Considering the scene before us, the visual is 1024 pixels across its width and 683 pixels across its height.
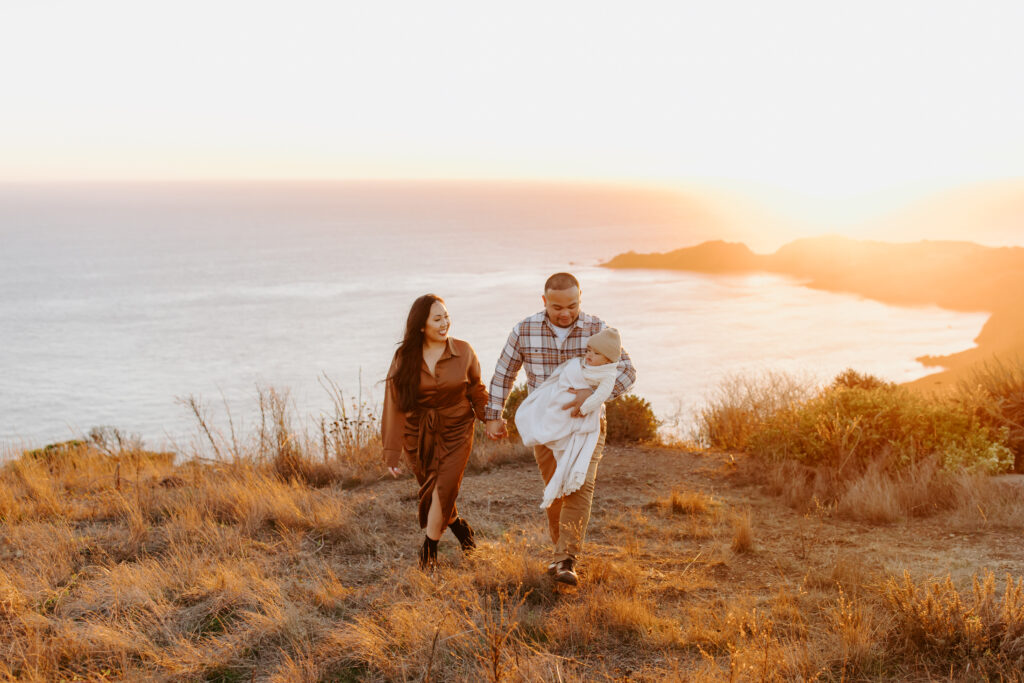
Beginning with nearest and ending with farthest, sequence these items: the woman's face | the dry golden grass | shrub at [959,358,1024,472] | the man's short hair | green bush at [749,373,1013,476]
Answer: the dry golden grass < the man's short hair < the woman's face < green bush at [749,373,1013,476] < shrub at [959,358,1024,472]

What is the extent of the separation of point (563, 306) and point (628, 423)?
515 cm

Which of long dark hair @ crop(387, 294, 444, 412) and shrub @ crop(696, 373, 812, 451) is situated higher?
long dark hair @ crop(387, 294, 444, 412)

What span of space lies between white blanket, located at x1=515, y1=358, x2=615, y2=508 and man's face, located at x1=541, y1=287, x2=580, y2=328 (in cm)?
25

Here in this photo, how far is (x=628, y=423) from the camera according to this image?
29.6ft

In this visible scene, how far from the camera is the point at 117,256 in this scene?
347 feet

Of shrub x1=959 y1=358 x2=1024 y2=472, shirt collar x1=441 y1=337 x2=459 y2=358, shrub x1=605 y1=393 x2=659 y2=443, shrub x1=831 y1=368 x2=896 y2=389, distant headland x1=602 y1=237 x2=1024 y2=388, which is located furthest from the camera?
distant headland x1=602 y1=237 x2=1024 y2=388

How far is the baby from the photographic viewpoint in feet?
13.2

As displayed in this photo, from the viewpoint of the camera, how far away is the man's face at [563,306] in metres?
4.11

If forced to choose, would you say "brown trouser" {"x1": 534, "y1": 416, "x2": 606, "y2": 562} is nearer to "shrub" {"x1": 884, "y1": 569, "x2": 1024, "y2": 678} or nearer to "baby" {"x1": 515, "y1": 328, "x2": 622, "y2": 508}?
"baby" {"x1": 515, "y1": 328, "x2": 622, "y2": 508}

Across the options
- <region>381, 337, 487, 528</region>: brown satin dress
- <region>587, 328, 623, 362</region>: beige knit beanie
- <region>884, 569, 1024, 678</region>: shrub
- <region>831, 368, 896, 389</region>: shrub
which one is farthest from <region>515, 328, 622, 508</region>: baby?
<region>831, 368, 896, 389</region>: shrub

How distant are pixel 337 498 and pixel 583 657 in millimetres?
3329

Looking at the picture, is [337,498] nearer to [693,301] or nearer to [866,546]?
[866,546]

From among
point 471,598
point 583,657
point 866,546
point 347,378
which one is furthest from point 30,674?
point 347,378

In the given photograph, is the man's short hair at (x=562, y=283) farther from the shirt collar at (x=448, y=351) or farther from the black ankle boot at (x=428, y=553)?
the black ankle boot at (x=428, y=553)
